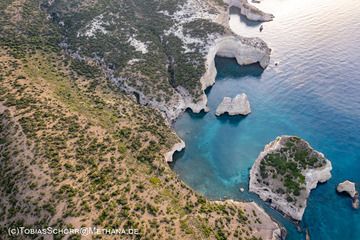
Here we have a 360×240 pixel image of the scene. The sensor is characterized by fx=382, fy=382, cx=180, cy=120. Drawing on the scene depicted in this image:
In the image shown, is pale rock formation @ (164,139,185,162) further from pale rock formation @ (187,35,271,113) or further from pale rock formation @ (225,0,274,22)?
pale rock formation @ (225,0,274,22)

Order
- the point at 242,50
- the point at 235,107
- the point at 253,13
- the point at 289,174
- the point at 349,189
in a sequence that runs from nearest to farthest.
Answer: the point at 349,189 → the point at 289,174 → the point at 235,107 → the point at 242,50 → the point at 253,13

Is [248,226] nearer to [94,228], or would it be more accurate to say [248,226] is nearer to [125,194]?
[125,194]

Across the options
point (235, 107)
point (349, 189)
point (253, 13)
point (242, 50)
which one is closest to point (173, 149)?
point (235, 107)

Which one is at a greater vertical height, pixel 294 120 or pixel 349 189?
pixel 349 189

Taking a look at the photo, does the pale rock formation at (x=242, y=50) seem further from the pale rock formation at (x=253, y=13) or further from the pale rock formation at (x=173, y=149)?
the pale rock formation at (x=173, y=149)

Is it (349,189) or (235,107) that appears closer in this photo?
(349,189)

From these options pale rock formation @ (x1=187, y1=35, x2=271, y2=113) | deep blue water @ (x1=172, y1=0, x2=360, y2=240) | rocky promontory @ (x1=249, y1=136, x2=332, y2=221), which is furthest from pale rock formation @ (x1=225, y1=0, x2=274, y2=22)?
rocky promontory @ (x1=249, y1=136, x2=332, y2=221)

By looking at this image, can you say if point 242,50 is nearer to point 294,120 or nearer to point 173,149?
point 294,120

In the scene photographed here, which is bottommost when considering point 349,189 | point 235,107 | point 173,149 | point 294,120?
point 173,149

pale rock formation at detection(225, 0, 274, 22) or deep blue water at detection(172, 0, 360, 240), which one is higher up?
pale rock formation at detection(225, 0, 274, 22)
